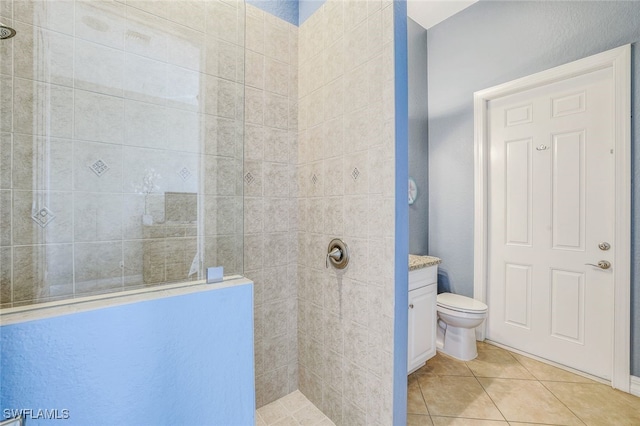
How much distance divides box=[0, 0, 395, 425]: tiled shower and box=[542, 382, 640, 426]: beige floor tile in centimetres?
139

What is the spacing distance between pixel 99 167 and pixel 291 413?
5.63 ft

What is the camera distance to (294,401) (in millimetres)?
1780

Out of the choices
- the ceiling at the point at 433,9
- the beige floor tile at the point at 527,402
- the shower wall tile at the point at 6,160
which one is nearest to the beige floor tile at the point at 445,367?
the beige floor tile at the point at 527,402

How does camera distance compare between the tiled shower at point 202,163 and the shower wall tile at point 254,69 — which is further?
the shower wall tile at point 254,69

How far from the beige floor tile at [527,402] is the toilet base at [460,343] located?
A: 26 centimetres

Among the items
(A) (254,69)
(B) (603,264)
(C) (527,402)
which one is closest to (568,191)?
(B) (603,264)

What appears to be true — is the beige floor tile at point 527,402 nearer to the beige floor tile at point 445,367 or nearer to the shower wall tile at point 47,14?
the beige floor tile at point 445,367

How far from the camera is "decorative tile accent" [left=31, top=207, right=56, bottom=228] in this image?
86cm

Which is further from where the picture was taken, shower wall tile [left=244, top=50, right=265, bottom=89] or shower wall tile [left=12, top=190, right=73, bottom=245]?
shower wall tile [left=244, top=50, right=265, bottom=89]

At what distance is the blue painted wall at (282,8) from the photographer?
1723 millimetres

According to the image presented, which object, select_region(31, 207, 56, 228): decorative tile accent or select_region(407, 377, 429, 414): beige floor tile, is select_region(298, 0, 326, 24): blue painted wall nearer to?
select_region(31, 207, 56, 228): decorative tile accent

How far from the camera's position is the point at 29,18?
0.90m

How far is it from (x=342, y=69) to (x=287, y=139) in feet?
1.87

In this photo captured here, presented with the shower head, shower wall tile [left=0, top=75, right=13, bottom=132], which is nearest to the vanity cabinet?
shower wall tile [left=0, top=75, right=13, bottom=132]
